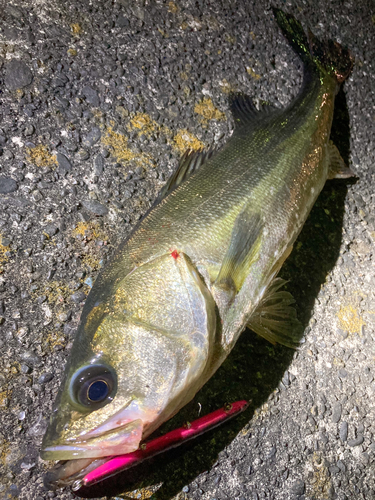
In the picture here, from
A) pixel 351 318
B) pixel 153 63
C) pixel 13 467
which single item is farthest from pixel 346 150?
pixel 13 467

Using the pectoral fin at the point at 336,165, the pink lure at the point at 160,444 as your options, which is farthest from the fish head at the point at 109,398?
the pectoral fin at the point at 336,165

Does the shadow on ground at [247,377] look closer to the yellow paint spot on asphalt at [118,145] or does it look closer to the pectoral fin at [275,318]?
the pectoral fin at [275,318]

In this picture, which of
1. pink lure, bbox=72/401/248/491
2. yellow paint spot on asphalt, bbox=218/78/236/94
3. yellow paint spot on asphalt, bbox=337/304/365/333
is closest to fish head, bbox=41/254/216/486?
pink lure, bbox=72/401/248/491

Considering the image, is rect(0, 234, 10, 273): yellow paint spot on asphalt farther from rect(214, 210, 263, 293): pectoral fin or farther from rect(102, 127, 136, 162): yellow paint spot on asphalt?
rect(214, 210, 263, 293): pectoral fin

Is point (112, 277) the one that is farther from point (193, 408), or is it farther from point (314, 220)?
point (314, 220)

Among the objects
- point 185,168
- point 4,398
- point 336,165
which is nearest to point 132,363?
point 4,398
